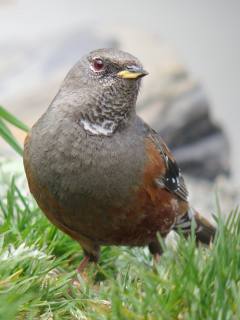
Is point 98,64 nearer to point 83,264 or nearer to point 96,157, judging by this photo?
point 96,157

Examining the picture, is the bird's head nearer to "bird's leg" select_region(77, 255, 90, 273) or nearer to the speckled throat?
the speckled throat

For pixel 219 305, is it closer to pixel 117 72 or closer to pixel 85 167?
pixel 85 167

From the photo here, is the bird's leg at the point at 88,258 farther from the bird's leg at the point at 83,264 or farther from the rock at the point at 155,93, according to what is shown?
the rock at the point at 155,93

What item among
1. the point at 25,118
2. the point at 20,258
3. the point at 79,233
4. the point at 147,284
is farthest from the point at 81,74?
the point at 25,118

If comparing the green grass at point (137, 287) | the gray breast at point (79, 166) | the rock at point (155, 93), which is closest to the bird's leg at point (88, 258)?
the green grass at point (137, 287)

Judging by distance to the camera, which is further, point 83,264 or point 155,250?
point 155,250

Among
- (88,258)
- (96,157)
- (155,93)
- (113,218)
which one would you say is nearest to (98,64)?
(96,157)

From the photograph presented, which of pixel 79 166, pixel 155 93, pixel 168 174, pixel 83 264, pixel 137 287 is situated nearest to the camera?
pixel 137 287
